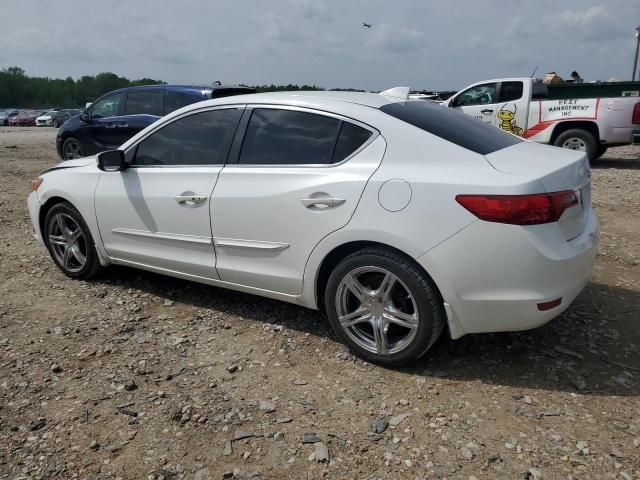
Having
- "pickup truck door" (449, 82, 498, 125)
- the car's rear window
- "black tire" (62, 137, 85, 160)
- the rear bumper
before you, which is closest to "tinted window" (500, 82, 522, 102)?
"pickup truck door" (449, 82, 498, 125)

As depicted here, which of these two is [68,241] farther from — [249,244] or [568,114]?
[568,114]

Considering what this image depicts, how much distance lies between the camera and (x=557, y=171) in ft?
9.01

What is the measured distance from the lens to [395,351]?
9.86 feet

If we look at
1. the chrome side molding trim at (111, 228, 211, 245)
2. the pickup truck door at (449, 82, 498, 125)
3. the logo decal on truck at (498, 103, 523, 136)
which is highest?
the pickup truck door at (449, 82, 498, 125)

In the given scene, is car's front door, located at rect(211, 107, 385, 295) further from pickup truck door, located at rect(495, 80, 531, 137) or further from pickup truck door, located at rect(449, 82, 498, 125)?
pickup truck door, located at rect(449, 82, 498, 125)

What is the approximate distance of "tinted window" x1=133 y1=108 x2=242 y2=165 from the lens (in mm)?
A: 3592

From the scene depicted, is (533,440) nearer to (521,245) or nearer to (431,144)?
(521,245)

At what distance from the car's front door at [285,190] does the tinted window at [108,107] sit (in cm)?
709

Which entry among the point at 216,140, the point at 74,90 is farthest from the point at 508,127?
the point at 74,90

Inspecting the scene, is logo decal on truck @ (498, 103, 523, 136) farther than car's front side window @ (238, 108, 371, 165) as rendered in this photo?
Yes

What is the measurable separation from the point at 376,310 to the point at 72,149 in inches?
380

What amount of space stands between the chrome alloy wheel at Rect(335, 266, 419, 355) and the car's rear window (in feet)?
2.85

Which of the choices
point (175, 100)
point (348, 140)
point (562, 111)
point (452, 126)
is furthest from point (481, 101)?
point (348, 140)

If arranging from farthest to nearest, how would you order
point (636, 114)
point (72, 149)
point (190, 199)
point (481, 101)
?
point (481, 101), point (72, 149), point (636, 114), point (190, 199)
